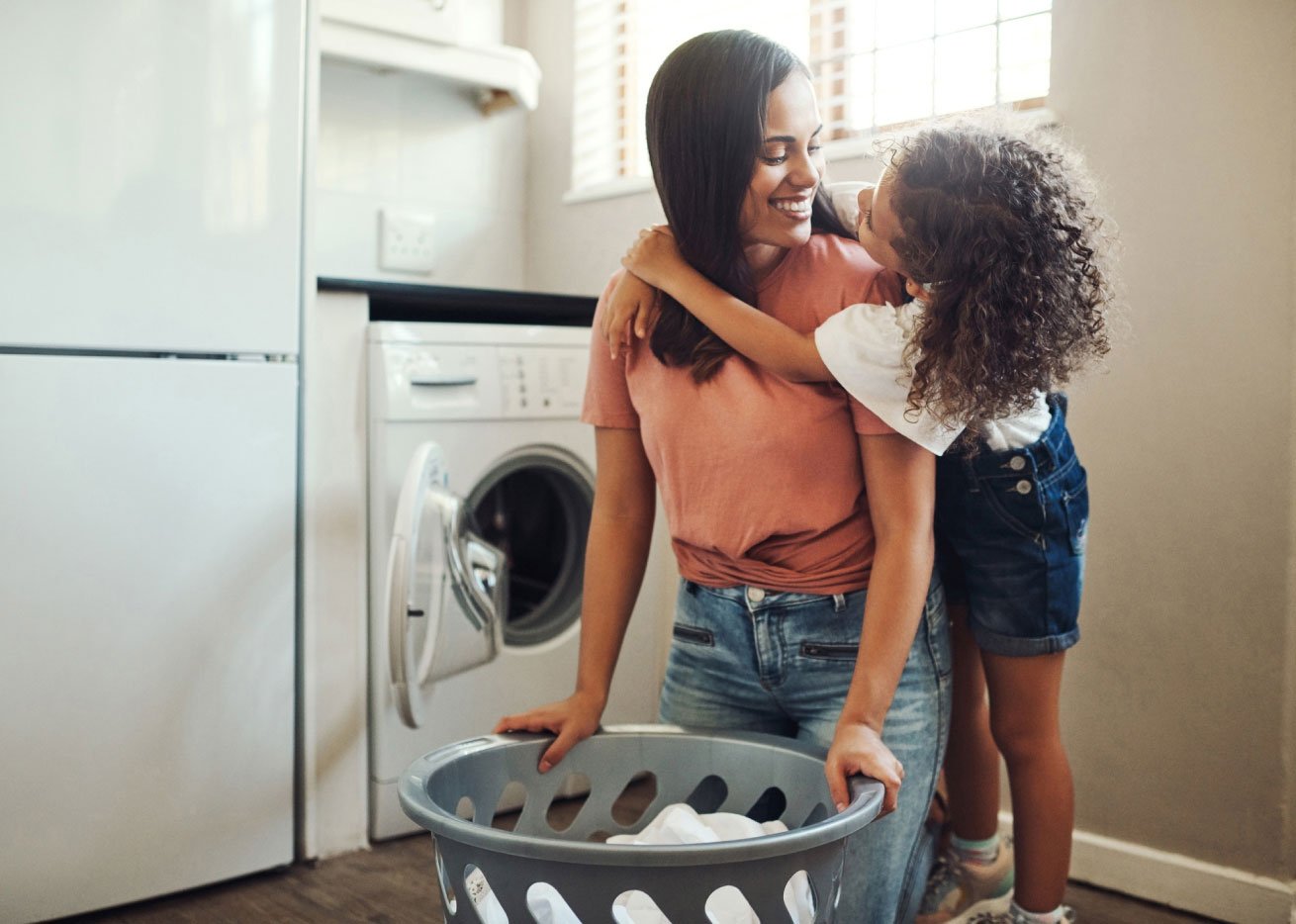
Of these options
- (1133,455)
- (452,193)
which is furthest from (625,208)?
(1133,455)

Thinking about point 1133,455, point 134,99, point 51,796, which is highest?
point 134,99

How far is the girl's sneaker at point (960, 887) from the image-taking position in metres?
1.34

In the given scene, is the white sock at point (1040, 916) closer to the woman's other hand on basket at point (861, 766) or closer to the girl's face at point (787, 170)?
the woman's other hand on basket at point (861, 766)

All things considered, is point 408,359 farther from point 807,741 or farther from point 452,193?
point 807,741

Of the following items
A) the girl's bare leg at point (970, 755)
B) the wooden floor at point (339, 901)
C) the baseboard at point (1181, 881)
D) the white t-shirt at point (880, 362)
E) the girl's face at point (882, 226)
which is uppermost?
the girl's face at point (882, 226)

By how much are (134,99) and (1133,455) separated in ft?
4.88

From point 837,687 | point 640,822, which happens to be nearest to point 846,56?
point 837,687

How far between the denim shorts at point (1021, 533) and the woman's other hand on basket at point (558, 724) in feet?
1.46

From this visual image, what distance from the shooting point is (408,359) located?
6.15ft

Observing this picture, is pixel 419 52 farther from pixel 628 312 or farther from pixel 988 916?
pixel 988 916

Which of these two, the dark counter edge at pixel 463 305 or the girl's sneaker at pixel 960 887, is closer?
the girl's sneaker at pixel 960 887

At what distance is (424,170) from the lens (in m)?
2.60

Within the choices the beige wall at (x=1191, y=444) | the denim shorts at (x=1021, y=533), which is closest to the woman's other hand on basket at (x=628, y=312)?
the denim shorts at (x=1021, y=533)

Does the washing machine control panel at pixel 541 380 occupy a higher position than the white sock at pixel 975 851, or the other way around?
the washing machine control panel at pixel 541 380
